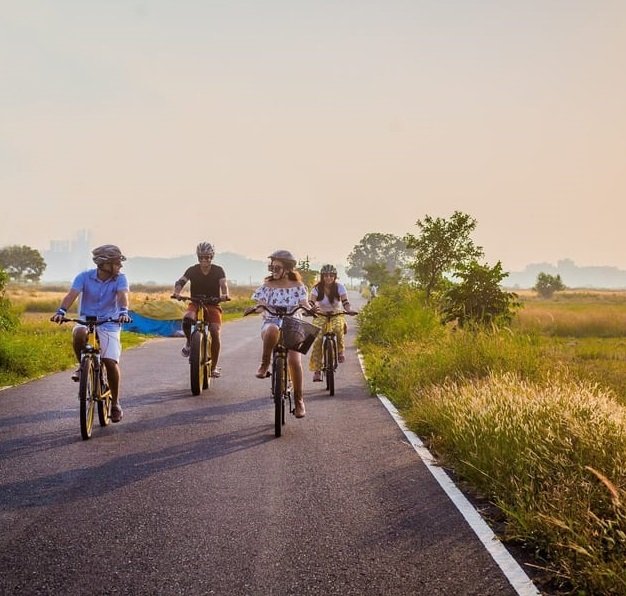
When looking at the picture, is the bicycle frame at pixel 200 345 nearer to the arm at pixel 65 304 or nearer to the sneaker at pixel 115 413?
the sneaker at pixel 115 413

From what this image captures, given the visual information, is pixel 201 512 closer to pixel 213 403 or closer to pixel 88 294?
pixel 88 294

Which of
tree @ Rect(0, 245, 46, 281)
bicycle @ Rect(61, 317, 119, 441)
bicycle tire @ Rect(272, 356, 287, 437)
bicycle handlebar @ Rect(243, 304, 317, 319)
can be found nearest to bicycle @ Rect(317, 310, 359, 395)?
bicycle handlebar @ Rect(243, 304, 317, 319)

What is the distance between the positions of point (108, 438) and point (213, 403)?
8.68 feet

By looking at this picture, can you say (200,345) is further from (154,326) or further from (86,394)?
(154,326)

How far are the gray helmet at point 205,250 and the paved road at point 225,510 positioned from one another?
111 inches

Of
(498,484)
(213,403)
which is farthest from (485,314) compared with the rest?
(498,484)

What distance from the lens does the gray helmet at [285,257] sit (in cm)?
855

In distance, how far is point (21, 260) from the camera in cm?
13688

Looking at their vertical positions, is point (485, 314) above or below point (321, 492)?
above

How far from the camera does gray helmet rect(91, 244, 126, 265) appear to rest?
7.99 metres

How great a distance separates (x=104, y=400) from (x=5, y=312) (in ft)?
30.1

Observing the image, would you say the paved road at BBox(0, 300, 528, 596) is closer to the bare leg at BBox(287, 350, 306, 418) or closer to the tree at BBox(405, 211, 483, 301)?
the bare leg at BBox(287, 350, 306, 418)

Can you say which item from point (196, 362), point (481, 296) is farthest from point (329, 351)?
point (481, 296)

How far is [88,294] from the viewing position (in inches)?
317
